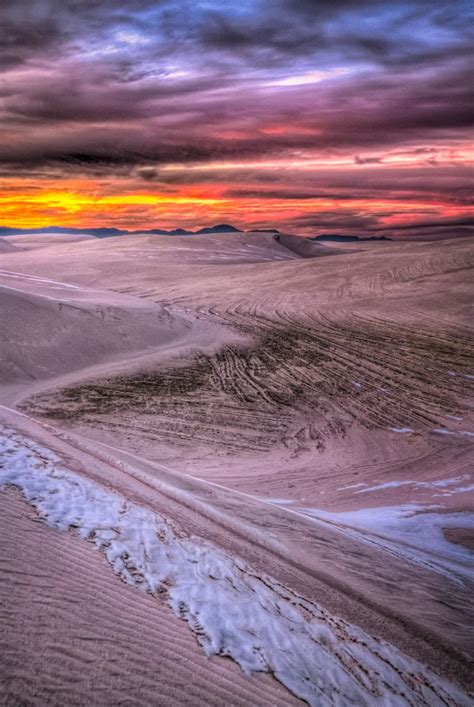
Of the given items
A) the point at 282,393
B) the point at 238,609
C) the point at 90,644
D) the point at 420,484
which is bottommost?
the point at 420,484

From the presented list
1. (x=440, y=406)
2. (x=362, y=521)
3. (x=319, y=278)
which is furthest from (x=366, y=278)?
(x=362, y=521)

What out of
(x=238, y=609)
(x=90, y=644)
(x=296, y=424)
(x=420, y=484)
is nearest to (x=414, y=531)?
(x=420, y=484)

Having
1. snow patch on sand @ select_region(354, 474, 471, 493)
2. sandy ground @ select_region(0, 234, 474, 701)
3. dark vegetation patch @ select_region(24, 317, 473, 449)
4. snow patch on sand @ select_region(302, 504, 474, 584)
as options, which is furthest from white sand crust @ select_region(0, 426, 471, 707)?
dark vegetation patch @ select_region(24, 317, 473, 449)

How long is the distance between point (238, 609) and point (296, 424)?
26.3ft

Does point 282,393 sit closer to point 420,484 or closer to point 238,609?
point 420,484

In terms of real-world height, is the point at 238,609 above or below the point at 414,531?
above

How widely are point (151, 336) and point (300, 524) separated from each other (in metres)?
13.3

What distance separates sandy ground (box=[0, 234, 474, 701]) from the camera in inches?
226

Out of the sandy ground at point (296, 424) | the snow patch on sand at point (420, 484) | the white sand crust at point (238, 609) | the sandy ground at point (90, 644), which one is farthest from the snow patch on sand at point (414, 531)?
the sandy ground at point (90, 644)

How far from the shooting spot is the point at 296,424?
1198 cm

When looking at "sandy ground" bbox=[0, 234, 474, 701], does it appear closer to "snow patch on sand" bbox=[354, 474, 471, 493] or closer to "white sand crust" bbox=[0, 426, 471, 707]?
"snow patch on sand" bbox=[354, 474, 471, 493]

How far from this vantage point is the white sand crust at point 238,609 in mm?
3658

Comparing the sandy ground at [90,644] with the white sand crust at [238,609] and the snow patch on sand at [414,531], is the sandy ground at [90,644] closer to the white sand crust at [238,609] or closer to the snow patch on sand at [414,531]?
the white sand crust at [238,609]

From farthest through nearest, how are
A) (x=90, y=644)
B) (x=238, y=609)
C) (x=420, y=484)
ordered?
(x=420, y=484) < (x=238, y=609) < (x=90, y=644)
